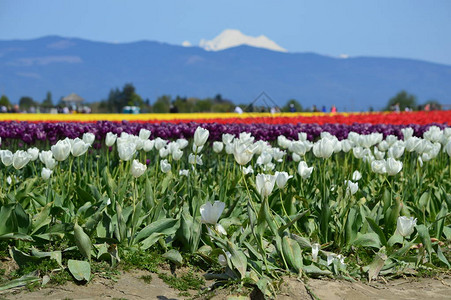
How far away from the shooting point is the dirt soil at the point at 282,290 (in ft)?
13.0

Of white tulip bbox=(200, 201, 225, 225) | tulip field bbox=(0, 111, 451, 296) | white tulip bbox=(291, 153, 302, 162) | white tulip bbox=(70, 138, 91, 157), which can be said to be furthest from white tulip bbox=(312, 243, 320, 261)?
white tulip bbox=(291, 153, 302, 162)

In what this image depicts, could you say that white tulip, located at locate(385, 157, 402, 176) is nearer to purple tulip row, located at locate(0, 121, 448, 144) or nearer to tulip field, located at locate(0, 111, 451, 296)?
tulip field, located at locate(0, 111, 451, 296)

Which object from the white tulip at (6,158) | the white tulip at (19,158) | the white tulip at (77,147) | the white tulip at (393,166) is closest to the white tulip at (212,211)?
the white tulip at (77,147)

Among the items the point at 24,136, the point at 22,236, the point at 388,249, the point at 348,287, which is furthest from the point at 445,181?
the point at 24,136

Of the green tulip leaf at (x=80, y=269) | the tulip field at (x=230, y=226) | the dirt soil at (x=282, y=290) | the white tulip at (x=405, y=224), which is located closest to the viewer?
the dirt soil at (x=282, y=290)

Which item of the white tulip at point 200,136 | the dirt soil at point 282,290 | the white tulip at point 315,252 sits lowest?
the dirt soil at point 282,290

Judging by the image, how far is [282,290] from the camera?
13.4 ft

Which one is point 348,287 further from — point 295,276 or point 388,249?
point 388,249

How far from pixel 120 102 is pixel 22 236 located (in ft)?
251

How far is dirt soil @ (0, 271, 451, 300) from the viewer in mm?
3973

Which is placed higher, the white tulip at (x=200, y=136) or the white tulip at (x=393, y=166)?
the white tulip at (x=200, y=136)

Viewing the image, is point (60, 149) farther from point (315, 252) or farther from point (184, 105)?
point (184, 105)

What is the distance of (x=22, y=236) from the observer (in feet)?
14.9

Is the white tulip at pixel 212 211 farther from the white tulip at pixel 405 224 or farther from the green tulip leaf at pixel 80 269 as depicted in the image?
the white tulip at pixel 405 224
